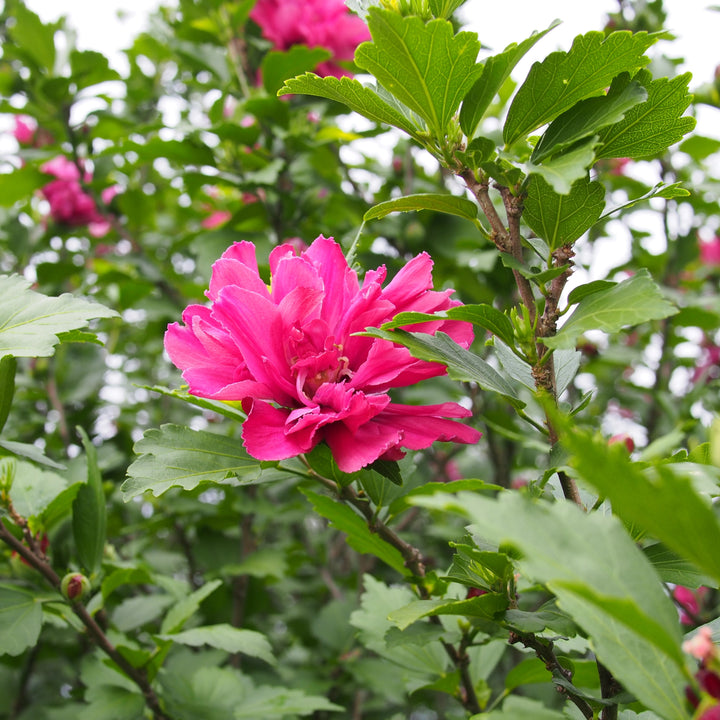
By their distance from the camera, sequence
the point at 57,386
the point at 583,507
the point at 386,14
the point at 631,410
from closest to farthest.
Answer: the point at 386,14, the point at 583,507, the point at 57,386, the point at 631,410

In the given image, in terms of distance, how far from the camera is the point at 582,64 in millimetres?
739

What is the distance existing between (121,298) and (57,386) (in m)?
0.45

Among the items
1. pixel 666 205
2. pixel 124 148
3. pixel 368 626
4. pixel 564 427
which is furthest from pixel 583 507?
pixel 666 205

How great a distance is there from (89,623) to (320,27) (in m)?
1.57

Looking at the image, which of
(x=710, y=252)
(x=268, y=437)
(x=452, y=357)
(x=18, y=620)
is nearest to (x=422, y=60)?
(x=452, y=357)

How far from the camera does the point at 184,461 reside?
0.85m

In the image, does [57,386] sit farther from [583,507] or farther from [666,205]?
[666,205]

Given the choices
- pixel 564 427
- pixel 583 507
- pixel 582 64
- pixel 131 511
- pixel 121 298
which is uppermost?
pixel 582 64

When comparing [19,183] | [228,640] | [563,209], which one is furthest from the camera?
[19,183]

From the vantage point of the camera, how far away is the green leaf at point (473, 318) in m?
0.73

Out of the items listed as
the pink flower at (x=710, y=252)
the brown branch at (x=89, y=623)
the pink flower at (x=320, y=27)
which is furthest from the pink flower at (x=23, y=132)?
the pink flower at (x=710, y=252)

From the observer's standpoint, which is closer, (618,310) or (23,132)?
(618,310)

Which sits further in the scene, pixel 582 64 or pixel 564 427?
pixel 582 64

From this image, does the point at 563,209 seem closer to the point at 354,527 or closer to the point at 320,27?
the point at 354,527
